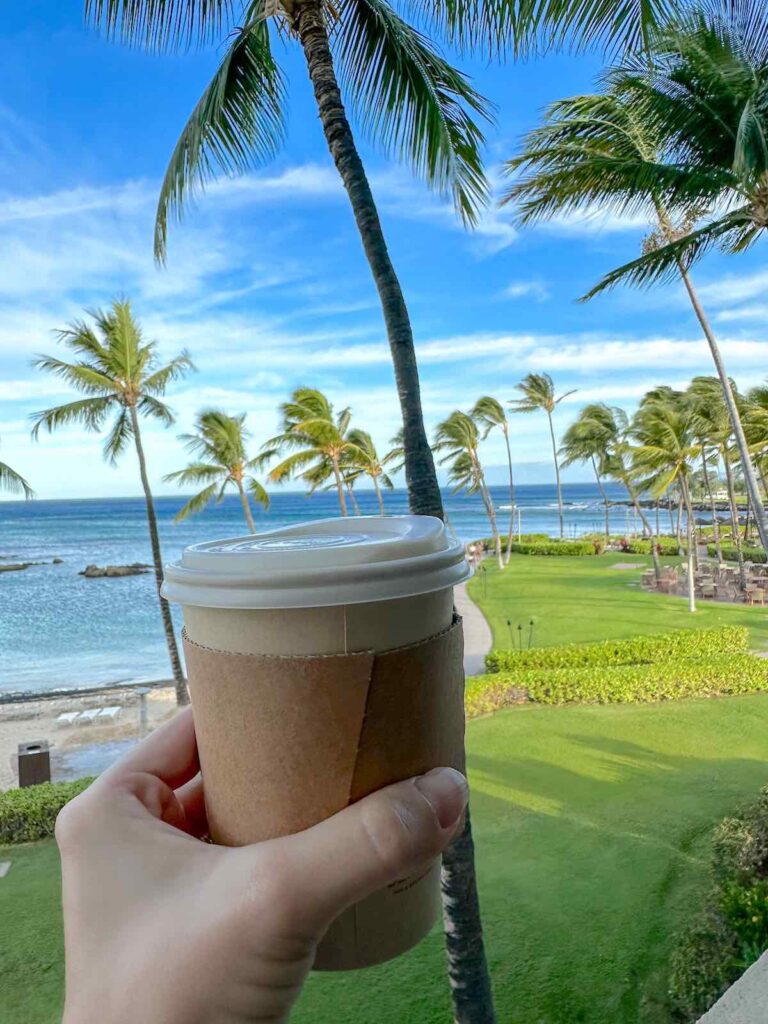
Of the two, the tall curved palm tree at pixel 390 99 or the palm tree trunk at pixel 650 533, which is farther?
the palm tree trunk at pixel 650 533

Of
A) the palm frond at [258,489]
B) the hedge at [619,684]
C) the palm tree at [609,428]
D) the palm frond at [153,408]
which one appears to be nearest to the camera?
the hedge at [619,684]

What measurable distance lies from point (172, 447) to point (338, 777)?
1644cm

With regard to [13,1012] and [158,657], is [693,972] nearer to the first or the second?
[13,1012]

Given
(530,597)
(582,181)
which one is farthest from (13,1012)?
(530,597)

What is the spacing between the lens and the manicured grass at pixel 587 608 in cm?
1373

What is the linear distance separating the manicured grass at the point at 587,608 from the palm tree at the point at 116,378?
8176mm

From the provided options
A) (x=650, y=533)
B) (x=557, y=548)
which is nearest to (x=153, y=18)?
(x=650, y=533)

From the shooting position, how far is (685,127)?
644cm

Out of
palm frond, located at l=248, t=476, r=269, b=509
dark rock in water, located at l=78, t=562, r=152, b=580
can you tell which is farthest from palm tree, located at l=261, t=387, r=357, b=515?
dark rock in water, located at l=78, t=562, r=152, b=580

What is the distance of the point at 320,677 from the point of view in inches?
29.0

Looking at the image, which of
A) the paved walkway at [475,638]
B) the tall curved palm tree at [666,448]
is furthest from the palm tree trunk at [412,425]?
the tall curved palm tree at [666,448]

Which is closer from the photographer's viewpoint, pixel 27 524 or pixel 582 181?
pixel 582 181

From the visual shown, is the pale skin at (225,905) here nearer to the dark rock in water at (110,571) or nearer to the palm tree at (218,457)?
the palm tree at (218,457)

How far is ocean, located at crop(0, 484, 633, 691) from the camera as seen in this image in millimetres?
17922
